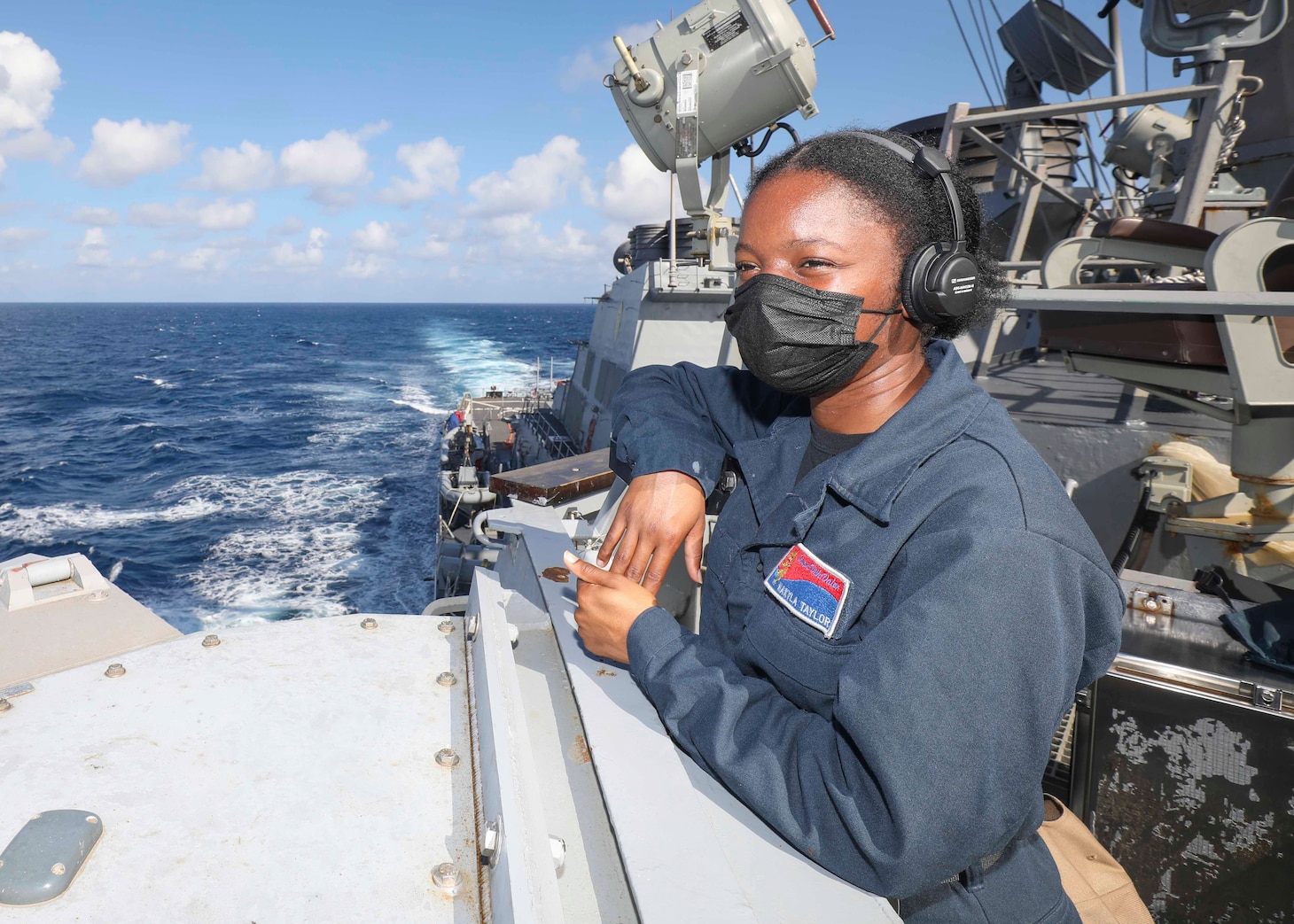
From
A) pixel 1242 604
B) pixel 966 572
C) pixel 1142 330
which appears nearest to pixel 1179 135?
pixel 1142 330

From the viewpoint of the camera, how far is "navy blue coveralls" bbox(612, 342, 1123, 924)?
0.96m

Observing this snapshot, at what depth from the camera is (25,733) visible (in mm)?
1369

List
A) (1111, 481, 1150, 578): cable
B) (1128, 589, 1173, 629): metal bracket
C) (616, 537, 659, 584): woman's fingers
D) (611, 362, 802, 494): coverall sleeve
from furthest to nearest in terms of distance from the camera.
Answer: (1111, 481, 1150, 578): cable
(1128, 589, 1173, 629): metal bracket
(611, 362, 802, 494): coverall sleeve
(616, 537, 659, 584): woman's fingers

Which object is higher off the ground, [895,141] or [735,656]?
[895,141]

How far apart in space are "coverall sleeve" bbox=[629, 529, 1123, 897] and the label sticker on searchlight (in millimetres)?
144

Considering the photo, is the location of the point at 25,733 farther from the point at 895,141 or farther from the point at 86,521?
the point at 86,521

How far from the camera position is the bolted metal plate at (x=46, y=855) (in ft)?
3.49

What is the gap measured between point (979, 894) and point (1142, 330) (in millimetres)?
2382

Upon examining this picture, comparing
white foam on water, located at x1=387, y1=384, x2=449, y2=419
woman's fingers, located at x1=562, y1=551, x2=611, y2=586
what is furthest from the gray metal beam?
white foam on water, located at x1=387, y1=384, x2=449, y2=419

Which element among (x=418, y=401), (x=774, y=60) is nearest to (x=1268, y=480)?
(x=774, y=60)

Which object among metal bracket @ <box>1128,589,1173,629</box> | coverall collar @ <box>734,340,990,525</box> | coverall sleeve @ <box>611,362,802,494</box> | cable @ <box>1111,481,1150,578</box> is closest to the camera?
coverall collar @ <box>734,340,990,525</box>

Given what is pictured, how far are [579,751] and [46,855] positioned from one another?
82 cm

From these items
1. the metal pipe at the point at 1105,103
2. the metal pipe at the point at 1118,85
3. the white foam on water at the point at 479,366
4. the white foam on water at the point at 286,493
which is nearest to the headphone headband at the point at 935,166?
the metal pipe at the point at 1105,103

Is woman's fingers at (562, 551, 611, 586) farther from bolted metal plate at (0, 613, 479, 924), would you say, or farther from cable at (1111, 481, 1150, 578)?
cable at (1111, 481, 1150, 578)
